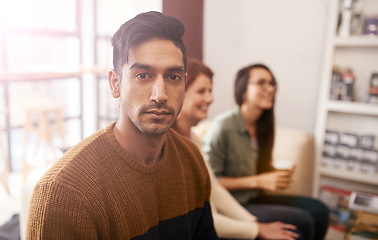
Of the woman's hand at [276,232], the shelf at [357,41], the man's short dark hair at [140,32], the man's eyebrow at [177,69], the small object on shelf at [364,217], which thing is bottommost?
the small object on shelf at [364,217]

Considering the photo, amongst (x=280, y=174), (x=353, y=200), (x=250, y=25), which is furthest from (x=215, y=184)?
(x=250, y=25)

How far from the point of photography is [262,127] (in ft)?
5.28

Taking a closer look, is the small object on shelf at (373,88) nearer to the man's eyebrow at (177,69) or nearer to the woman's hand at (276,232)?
the woman's hand at (276,232)

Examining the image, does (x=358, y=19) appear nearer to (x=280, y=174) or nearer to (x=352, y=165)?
(x=352, y=165)

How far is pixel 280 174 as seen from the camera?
4.12 feet

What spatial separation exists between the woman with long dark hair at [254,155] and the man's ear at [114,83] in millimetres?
884

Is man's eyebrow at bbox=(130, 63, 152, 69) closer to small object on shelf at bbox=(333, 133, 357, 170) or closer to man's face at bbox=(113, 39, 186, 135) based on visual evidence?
man's face at bbox=(113, 39, 186, 135)

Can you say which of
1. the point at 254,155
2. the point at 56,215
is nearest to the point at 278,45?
the point at 254,155

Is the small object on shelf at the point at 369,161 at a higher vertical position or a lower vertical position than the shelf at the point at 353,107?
lower

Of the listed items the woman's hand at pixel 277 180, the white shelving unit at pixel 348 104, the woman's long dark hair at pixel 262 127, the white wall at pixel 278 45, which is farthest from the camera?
the white wall at pixel 278 45

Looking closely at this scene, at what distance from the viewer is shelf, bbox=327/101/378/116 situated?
1.97 metres

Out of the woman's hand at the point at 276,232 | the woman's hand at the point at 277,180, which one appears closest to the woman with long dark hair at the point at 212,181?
the woman's hand at the point at 276,232

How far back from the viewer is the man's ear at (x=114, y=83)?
528 millimetres

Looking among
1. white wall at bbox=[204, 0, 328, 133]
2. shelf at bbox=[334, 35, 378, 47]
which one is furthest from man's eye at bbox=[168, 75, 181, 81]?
white wall at bbox=[204, 0, 328, 133]
